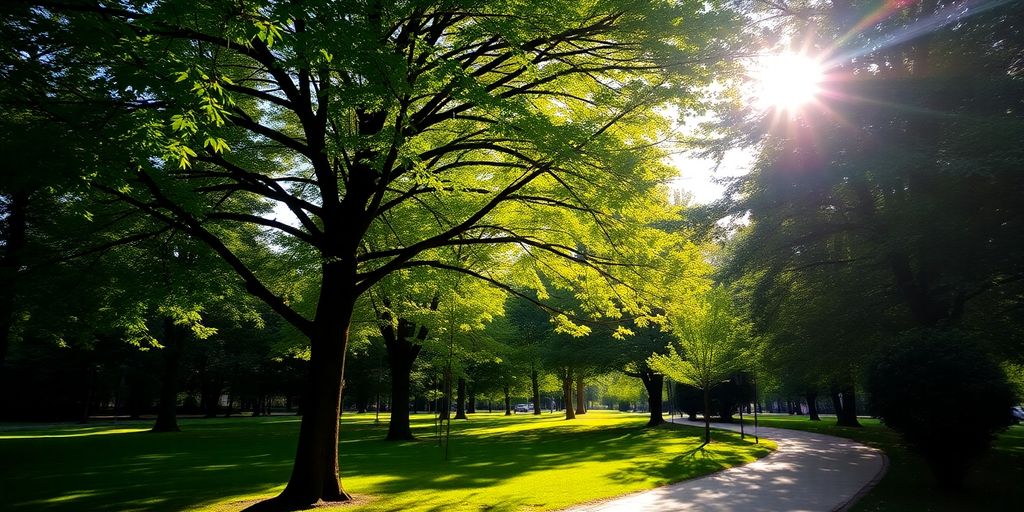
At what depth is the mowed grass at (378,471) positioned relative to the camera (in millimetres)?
10422

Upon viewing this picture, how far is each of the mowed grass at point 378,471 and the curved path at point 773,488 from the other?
2.29 feet

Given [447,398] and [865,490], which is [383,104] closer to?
[865,490]

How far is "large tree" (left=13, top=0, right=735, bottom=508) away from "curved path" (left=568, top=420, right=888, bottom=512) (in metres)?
4.14

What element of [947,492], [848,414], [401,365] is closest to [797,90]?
[947,492]

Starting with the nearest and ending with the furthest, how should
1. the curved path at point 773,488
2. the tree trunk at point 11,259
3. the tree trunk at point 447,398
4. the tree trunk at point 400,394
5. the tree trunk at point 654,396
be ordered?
the curved path at point 773,488 → the tree trunk at point 11,259 → the tree trunk at point 447,398 → the tree trunk at point 400,394 → the tree trunk at point 654,396

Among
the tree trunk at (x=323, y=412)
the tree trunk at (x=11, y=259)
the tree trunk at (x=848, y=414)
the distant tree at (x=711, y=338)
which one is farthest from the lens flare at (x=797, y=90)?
the tree trunk at (x=848, y=414)

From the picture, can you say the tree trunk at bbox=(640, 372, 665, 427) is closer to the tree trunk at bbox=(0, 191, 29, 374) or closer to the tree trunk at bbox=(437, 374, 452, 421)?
the tree trunk at bbox=(437, 374, 452, 421)

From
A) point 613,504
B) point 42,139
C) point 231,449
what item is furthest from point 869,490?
point 231,449

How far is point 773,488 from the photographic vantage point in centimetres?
1116

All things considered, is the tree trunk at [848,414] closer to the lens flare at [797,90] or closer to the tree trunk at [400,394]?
the lens flare at [797,90]

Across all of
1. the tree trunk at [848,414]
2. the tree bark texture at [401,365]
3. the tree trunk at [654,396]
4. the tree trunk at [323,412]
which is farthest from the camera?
the tree trunk at [848,414]

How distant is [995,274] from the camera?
1388 cm

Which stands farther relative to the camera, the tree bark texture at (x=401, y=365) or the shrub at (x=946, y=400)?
the tree bark texture at (x=401, y=365)

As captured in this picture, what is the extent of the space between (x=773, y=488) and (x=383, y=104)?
1110 cm
